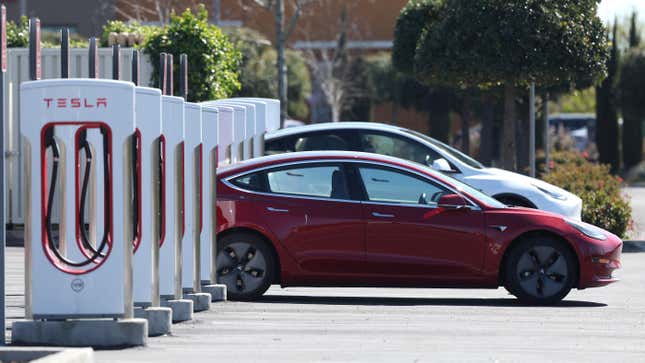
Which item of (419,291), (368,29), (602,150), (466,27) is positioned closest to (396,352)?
(419,291)

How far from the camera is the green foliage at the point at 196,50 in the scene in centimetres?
2283

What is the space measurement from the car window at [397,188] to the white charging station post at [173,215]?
8.56 feet

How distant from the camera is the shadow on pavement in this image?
13734mm

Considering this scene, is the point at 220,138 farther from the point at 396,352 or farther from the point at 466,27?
the point at 466,27

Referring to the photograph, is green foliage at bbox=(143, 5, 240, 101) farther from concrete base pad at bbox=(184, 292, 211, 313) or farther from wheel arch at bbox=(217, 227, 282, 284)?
concrete base pad at bbox=(184, 292, 211, 313)

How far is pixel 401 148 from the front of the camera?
61.4 feet

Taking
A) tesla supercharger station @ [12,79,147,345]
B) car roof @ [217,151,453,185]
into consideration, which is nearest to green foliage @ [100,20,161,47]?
car roof @ [217,151,453,185]

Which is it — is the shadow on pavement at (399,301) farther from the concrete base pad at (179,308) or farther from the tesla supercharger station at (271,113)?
the tesla supercharger station at (271,113)

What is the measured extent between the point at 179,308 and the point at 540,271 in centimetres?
383

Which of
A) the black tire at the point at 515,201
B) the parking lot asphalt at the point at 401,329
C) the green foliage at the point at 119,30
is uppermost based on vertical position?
the green foliage at the point at 119,30

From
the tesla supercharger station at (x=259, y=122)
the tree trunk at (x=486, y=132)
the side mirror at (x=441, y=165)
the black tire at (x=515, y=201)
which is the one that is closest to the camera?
the tesla supercharger station at (x=259, y=122)

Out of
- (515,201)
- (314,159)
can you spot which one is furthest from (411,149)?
(314,159)

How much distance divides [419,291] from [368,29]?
5297cm

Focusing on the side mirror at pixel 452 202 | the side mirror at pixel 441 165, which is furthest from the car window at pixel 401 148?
the side mirror at pixel 452 202
